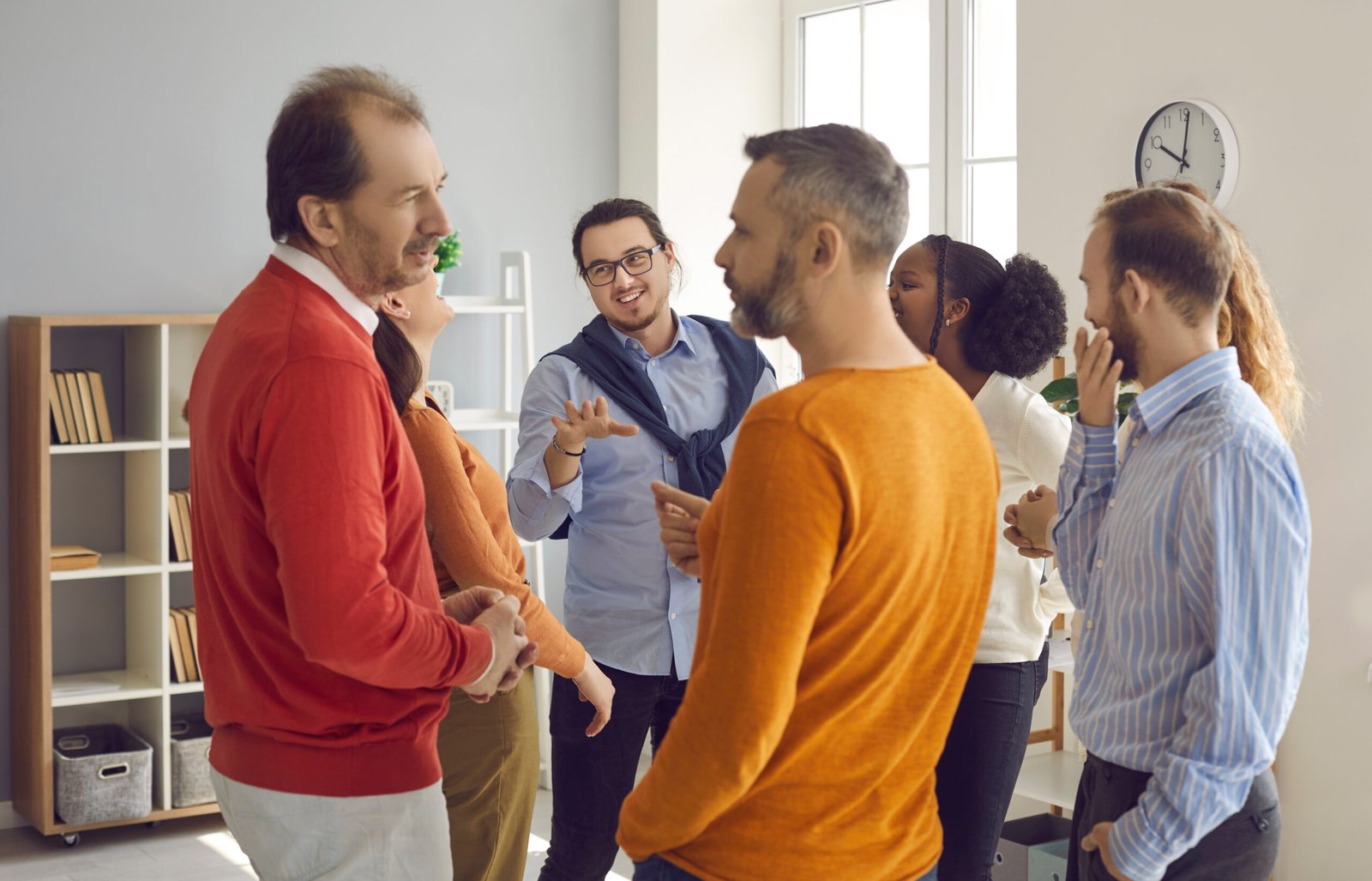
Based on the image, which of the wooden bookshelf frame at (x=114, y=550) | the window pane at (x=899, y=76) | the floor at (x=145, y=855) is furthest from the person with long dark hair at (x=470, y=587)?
the window pane at (x=899, y=76)

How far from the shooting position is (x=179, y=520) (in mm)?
4168

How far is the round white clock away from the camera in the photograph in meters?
3.35

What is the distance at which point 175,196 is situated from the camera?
171 inches

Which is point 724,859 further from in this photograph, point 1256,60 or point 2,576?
point 2,576

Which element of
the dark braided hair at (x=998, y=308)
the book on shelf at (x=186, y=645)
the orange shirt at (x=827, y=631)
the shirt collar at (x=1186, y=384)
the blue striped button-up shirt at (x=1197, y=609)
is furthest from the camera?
the book on shelf at (x=186, y=645)

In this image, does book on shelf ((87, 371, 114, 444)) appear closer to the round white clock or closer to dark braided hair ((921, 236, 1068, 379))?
dark braided hair ((921, 236, 1068, 379))

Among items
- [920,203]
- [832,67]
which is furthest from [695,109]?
[920,203]

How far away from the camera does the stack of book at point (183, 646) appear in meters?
4.16

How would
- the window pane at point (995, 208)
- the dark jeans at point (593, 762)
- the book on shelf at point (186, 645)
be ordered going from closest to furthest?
1. the dark jeans at point (593, 762)
2. the book on shelf at point (186, 645)
3. the window pane at point (995, 208)

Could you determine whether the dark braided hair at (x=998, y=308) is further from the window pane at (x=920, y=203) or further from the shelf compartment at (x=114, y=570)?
the shelf compartment at (x=114, y=570)

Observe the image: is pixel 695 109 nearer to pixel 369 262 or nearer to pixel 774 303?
pixel 369 262

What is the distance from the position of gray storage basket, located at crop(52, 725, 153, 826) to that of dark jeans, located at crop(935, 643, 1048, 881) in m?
2.82

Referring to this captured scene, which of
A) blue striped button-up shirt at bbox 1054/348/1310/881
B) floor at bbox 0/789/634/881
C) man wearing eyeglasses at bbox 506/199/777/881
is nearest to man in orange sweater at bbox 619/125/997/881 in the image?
blue striped button-up shirt at bbox 1054/348/1310/881

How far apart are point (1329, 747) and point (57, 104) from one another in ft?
13.4
